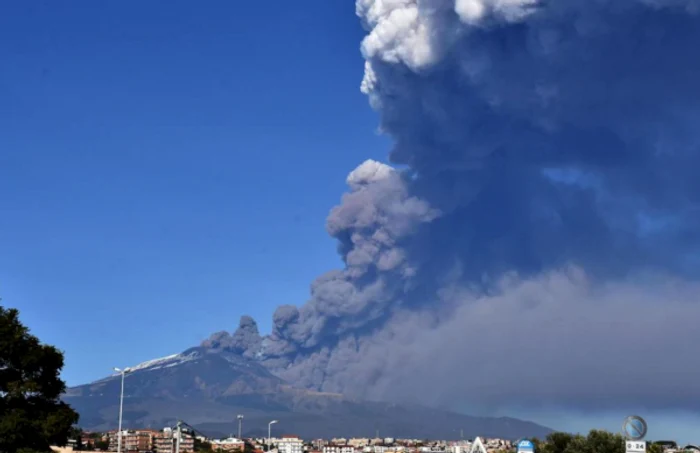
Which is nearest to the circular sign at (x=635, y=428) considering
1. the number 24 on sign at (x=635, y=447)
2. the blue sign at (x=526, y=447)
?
the number 24 on sign at (x=635, y=447)

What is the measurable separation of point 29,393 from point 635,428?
119 feet

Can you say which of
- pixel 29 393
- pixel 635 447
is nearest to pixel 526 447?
pixel 29 393

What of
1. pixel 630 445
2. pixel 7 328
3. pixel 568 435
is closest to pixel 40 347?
pixel 7 328

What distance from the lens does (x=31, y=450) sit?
155 ft

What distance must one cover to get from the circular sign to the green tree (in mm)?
32728

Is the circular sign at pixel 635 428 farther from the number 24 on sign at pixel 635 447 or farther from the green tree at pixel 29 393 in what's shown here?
the green tree at pixel 29 393

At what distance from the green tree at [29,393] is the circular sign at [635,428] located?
1289 inches

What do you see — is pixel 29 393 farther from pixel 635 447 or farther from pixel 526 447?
pixel 635 447

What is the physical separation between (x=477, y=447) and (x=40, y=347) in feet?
81.6

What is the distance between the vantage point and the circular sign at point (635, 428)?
84.6 feet

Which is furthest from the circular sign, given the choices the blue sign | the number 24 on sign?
the blue sign

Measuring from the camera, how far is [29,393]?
51000mm

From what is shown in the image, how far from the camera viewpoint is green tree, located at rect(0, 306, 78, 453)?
48281mm

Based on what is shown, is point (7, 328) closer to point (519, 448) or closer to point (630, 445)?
point (519, 448)
